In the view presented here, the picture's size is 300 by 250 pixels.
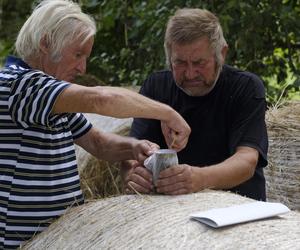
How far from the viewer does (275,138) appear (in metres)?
4.23

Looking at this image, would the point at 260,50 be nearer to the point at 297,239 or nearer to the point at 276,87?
the point at 276,87

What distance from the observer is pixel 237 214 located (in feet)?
7.52

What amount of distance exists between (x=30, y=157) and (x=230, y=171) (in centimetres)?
82

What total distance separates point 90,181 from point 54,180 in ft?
7.65

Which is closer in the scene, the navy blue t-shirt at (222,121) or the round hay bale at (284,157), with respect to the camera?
the navy blue t-shirt at (222,121)

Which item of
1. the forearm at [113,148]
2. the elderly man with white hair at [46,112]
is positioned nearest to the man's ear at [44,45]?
the elderly man with white hair at [46,112]

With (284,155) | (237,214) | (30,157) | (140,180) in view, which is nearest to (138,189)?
(140,180)

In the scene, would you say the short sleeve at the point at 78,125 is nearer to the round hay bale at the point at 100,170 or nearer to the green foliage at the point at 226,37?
the round hay bale at the point at 100,170

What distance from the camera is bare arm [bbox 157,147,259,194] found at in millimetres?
2697

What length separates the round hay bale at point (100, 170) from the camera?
492 centimetres

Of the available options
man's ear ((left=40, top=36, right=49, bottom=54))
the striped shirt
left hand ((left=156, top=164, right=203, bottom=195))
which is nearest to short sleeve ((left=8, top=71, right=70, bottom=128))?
the striped shirt

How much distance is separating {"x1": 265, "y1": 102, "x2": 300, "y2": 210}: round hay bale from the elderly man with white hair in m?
1.52

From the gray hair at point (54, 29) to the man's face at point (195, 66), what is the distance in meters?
0.72

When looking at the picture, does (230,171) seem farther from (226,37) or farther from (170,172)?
(226,37)
